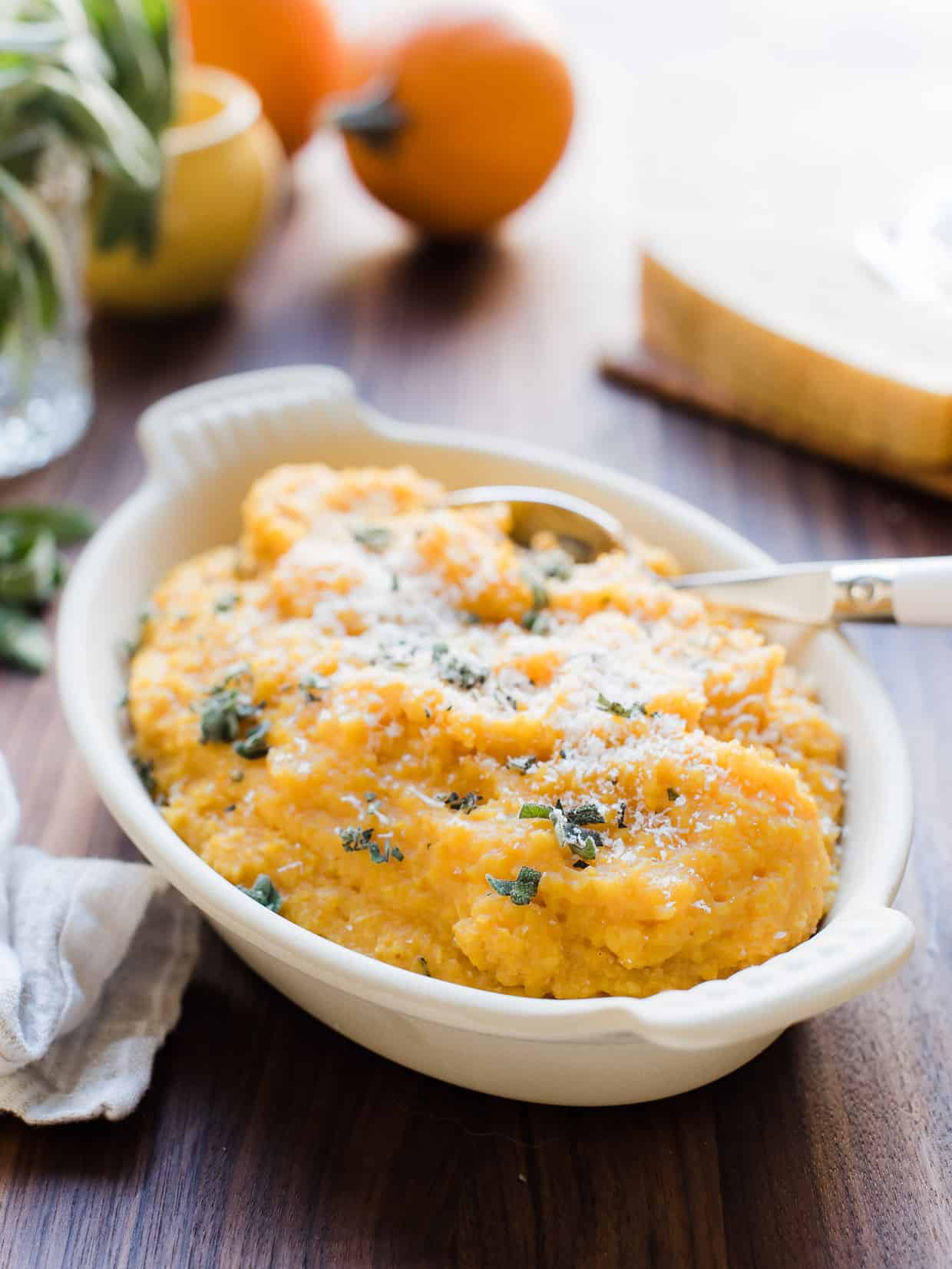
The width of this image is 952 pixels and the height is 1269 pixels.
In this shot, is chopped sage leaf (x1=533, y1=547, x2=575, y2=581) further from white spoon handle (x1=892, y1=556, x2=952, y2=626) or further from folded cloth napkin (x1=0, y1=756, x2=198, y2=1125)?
folded cloth napkin (x1=0, y1=756, x2=198, y2=1125)

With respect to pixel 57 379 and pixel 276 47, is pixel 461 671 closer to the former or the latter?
pixel 57 379

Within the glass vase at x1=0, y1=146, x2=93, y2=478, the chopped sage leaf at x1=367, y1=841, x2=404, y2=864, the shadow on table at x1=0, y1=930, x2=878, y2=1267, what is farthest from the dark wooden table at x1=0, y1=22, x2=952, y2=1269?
the glass vase at x1=0, y1=146, x2=93, y2=478

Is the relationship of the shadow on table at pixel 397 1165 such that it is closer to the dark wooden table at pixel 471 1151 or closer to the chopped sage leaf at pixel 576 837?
the dark wooden table at pixel 471 1151

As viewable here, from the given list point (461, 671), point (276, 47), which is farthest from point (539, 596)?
point (276, 47)

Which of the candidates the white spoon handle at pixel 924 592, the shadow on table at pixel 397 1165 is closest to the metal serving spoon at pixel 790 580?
the white spoon handle at pixel 924 592

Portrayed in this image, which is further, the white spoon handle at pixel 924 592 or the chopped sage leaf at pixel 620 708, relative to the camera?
the white spoon handle at pixel 924 592

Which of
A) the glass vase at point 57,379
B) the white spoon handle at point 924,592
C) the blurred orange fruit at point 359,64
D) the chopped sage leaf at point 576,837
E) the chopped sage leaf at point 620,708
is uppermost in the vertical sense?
the blurred orange fruit at point 359,64
